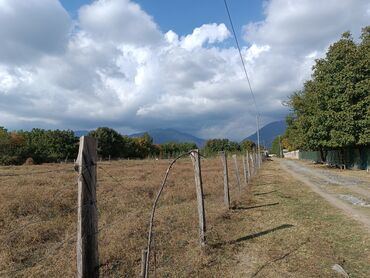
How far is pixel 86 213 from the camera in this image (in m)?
3.99

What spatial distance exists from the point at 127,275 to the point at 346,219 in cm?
685

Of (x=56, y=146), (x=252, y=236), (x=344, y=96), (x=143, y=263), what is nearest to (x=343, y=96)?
(x=344, y=96)

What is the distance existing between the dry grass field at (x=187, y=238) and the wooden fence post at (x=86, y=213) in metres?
1.51

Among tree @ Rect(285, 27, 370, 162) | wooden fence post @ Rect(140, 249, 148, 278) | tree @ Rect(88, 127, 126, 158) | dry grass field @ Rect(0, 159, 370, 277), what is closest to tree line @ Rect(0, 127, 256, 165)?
tree @ Rect(88, 127, 126, 158)

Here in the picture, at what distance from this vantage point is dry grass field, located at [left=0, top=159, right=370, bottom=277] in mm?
6117

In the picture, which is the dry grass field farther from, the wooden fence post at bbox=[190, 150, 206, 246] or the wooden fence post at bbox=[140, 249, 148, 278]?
the wooden fence post at bbox=[140, 249, 148, 278]

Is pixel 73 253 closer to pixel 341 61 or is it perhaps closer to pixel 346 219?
pixel 346 219

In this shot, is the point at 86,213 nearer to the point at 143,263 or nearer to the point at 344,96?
the point at 143,263

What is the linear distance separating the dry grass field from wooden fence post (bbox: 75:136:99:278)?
4.97 ft

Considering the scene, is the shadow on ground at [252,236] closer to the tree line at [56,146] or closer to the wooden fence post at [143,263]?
the wooden fence post at [143,263]

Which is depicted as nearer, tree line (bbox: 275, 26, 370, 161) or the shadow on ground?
the shadow on ground

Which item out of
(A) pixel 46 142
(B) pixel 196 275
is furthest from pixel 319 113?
(A) pixel 46 142

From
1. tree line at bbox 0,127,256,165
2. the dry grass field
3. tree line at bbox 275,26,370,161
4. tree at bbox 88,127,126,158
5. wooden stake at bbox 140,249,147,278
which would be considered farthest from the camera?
tree at bbox 88,127,126,158

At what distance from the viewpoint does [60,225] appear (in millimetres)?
9078
